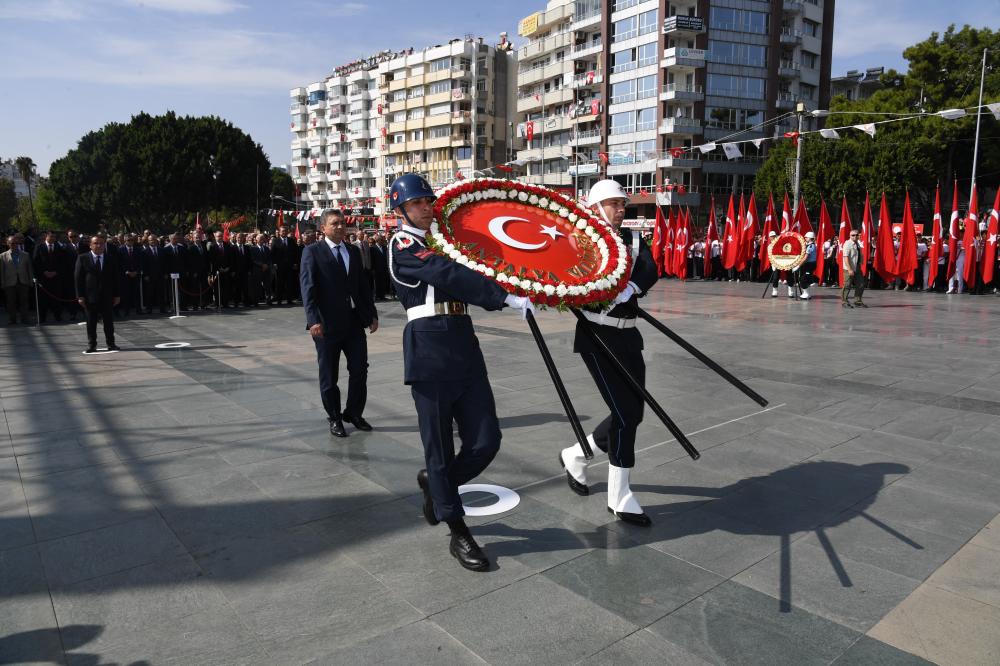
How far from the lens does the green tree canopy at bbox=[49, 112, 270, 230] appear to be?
53.7m

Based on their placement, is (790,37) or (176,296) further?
(790,37)

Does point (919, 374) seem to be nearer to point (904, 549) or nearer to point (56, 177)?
point (904, 549)

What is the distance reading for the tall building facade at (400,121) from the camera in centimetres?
8344

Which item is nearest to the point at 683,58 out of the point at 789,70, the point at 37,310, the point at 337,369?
the point at 789,70

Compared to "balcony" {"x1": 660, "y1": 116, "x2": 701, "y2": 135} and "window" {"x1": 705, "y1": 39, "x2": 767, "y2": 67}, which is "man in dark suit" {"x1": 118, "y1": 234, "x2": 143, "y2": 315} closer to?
"balcony" {"x1": 660, "y1": 116, "x2": 701, "y2": 135}

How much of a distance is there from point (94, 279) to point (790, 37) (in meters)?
62.3

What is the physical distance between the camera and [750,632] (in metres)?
3.17

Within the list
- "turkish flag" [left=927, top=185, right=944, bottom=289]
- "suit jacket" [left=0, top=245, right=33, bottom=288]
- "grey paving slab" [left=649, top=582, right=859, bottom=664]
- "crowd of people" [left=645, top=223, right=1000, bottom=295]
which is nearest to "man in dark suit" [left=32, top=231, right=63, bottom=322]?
"suit jacket" [left=0, top=245, right=33, bottom=288]

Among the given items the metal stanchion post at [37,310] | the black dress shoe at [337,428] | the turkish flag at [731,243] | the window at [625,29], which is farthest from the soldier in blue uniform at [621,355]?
the window at [625,29]

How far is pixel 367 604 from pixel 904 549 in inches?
115

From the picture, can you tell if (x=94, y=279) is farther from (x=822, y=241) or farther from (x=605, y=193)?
(x=822, y=241)

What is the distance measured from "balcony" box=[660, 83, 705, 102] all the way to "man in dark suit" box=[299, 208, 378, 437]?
5585 centimetres

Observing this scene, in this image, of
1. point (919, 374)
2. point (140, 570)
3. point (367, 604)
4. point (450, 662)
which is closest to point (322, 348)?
point (140, 570)

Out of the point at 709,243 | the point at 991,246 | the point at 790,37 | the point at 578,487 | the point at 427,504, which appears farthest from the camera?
the point at 790,37
